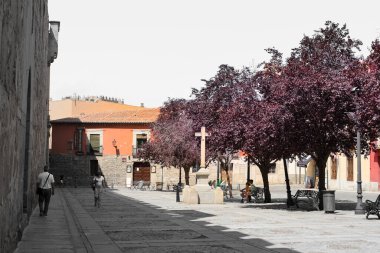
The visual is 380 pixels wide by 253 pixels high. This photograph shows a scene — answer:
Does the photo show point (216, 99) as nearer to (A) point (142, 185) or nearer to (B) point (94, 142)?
(A) point (142, 185)

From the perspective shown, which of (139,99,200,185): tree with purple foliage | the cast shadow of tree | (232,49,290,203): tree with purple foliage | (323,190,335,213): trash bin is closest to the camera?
the cast shadow of tree

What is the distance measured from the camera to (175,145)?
3891cm

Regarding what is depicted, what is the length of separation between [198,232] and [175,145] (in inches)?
991

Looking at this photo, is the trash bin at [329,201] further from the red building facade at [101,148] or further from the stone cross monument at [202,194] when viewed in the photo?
the red building facade at [101,148]

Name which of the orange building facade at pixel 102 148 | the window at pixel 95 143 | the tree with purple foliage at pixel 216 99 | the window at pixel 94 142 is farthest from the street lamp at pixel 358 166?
the window at pixel 95 143

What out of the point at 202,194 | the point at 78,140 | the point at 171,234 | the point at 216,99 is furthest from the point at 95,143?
the point at 171,234

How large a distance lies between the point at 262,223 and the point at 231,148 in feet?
27.9

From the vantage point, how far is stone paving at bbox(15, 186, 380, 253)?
36.3ft

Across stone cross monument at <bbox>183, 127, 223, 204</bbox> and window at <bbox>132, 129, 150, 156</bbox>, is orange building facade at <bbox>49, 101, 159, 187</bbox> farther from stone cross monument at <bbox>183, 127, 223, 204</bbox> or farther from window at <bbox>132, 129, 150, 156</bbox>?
stone cross monument at <bbox>183, 127, 223, 204</bbox>

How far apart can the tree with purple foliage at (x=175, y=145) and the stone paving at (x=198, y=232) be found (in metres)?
18.3

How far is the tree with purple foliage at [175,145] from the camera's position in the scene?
1512 inches

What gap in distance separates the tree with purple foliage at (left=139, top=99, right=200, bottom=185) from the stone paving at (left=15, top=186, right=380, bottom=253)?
18.3m

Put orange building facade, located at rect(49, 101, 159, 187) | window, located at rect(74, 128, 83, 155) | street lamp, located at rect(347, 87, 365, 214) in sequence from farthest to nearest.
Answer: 1. window, located at rect(74, 128, 83, 155)
2. orange building facade, located at rect(49, 101, 159, 187)
3. street lamp, located at rect(347, 87, 365, 214)

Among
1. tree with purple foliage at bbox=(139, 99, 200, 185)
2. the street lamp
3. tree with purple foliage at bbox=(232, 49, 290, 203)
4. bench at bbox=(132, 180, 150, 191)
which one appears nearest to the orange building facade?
bench at bbox=(132, 180, 150, 191)
